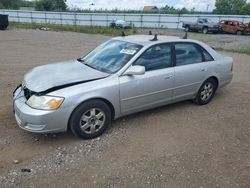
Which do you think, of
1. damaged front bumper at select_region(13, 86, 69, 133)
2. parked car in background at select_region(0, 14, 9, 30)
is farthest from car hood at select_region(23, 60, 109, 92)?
parked car in background at select_region(0, 14, 9, 30)

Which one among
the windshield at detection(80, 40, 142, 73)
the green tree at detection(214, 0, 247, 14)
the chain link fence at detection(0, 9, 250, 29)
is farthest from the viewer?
the green tree at detection(214, 0, 247, 14)

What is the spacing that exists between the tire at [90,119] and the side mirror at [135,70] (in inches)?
24.9

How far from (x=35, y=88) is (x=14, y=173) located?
3.96ft

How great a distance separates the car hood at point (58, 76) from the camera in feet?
13.3

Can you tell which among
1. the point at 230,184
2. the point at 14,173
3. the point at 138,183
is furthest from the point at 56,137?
the point at 230,184

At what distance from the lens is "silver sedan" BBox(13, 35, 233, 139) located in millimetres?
3902

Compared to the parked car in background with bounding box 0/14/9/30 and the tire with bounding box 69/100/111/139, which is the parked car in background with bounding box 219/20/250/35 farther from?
the tire with bounding box 69/100/111/139

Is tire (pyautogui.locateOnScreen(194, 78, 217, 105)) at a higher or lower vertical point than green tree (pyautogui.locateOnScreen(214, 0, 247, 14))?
lower

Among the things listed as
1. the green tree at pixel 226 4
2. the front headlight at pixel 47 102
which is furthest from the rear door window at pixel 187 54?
the green tree at pixel 226 4

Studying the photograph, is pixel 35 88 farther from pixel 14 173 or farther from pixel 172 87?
pixel 172 87

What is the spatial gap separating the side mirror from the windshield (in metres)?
0.16

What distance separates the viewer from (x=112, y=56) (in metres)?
4.86

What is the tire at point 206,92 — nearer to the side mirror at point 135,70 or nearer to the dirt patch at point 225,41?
the side mirror at point 135,70

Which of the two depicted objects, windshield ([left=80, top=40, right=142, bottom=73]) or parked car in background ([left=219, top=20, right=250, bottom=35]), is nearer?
windshield ([left=80, top=40, right=142, bottom=73])
